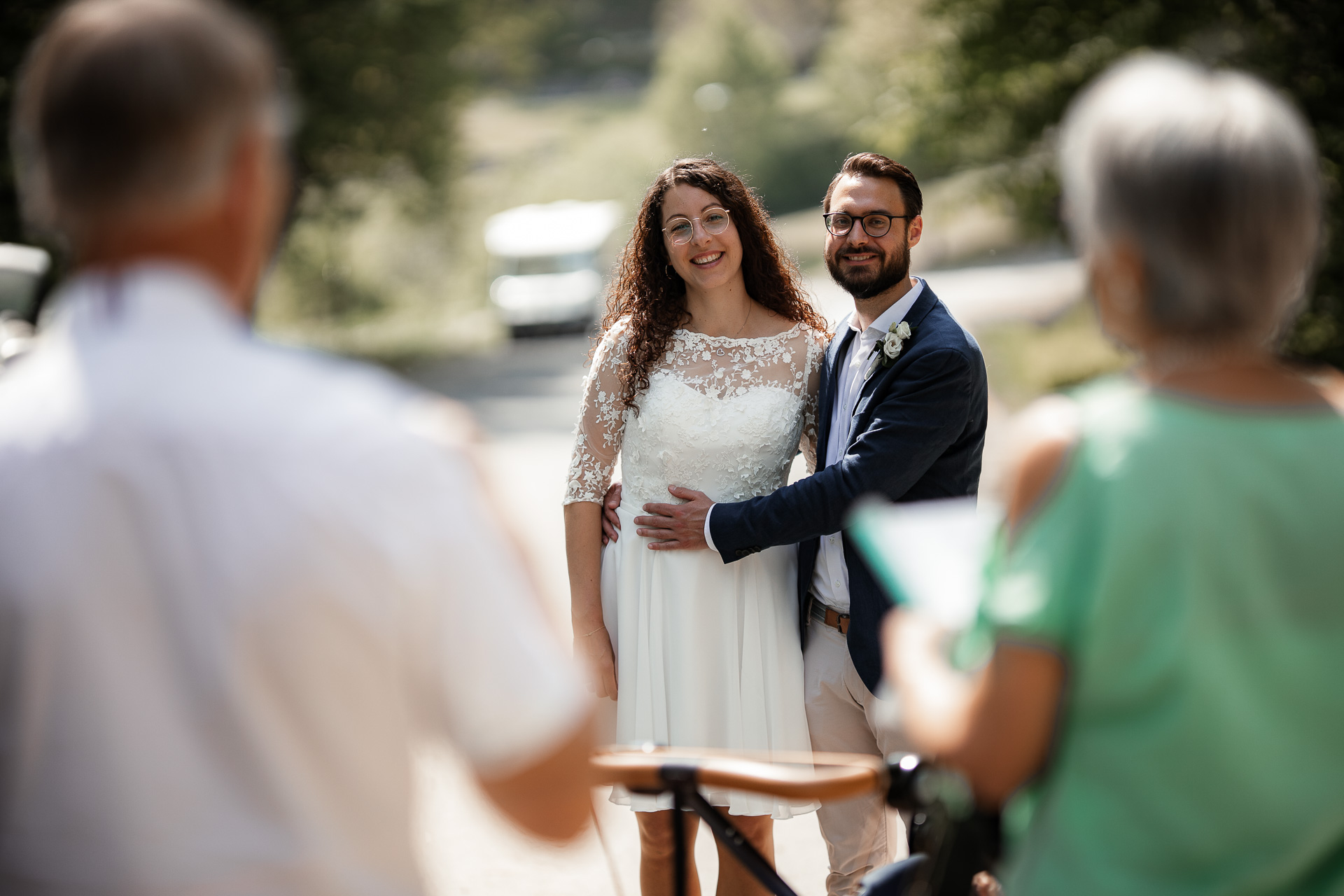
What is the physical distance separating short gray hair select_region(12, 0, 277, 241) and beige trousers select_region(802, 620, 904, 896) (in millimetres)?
2230

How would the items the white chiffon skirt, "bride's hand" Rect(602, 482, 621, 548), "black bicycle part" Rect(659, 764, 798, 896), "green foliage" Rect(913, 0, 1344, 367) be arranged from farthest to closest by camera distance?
"green foliage" Rect(913, 0, 1344, 367) < "bride's hand" Rect(602, 482, 621, 548) < the white chiffon skirt < "black bicycle part" Rect(659, 764, 798, 896)

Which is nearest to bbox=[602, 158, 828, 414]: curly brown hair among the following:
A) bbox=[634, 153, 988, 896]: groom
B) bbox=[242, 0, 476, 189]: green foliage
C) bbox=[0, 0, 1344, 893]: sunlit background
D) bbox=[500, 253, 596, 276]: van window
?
bbox=[0, 0, 1344, 893]: sunlit background

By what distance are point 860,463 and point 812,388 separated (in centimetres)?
49

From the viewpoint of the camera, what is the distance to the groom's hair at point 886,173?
3.12 metres

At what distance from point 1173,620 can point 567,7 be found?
121 m

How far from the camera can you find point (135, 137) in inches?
44.3

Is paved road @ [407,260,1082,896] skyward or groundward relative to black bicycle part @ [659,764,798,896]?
groundward

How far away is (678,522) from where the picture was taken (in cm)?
311

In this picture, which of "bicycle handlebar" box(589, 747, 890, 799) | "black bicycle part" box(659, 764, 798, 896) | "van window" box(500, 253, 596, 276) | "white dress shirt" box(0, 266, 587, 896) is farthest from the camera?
"van window" box(500, 253, 596, 276)

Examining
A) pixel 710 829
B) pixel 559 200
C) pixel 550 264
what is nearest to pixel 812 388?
pixel 710 829

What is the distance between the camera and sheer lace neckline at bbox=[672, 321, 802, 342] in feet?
10.7

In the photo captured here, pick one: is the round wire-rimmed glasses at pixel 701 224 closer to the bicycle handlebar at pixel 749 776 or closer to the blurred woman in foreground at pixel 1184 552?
the bicycle handlebar at pixel 749 776

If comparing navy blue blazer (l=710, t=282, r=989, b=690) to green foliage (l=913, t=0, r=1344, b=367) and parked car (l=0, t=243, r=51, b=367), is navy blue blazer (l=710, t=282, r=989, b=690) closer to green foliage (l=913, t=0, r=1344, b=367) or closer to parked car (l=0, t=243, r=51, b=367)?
parked car (l=0, t=243, r=51, b=367)

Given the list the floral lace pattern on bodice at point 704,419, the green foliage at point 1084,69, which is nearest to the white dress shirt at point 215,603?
the floral lace pattern on bodice at point 704,419
